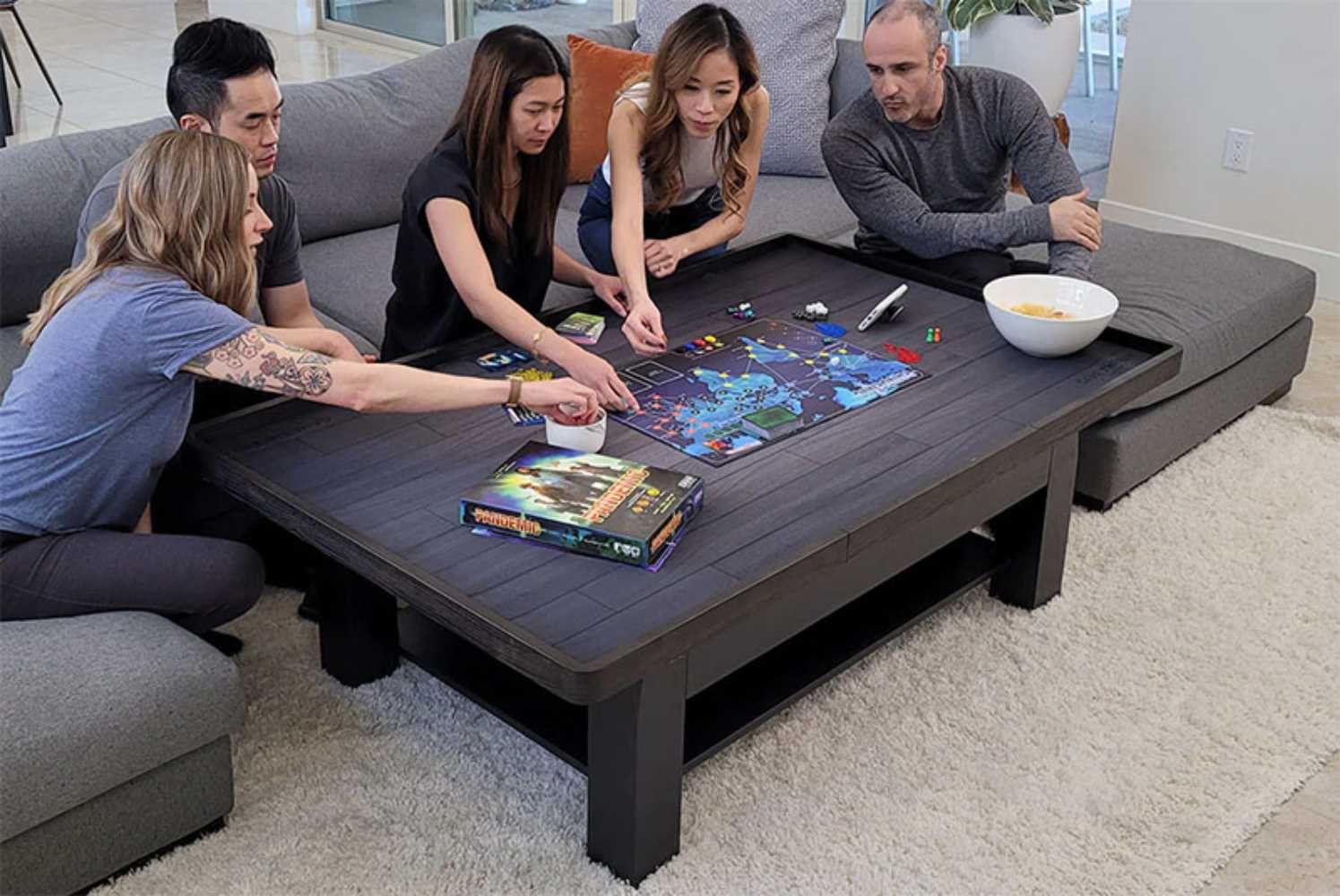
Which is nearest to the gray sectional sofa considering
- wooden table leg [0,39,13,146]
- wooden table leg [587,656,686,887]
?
wooden table leg [587,656,686,887]

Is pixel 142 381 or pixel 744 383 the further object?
pixel 744 383

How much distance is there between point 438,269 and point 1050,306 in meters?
1.22

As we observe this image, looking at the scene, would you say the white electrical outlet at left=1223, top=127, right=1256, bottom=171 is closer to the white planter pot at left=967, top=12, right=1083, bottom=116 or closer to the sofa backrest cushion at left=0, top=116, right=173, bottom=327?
the white planter pot at left=967, top=12, right=1083, bottom=116

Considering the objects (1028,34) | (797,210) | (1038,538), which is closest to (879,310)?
(1038,538)

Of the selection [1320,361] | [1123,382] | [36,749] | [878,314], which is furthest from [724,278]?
[1320,361]

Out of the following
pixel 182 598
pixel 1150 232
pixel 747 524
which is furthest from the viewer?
pixel 1150 232

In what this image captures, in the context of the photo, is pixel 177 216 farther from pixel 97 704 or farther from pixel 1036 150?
pixel 1036 150

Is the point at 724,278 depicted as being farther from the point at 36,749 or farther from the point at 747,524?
the point at 36,749

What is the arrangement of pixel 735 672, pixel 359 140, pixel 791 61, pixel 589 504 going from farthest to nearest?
pixel 791 61
pixel 359 140
pixel 735 672
pixel 589 504

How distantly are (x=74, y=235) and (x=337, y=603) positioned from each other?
114 centimetres

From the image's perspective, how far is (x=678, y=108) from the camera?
308 cm

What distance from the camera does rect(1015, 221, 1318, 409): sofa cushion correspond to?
3291 mm

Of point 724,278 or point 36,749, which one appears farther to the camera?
point 724,278

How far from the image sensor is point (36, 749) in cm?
195
